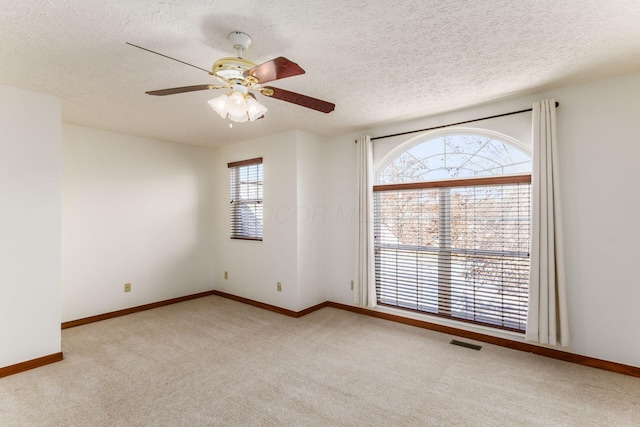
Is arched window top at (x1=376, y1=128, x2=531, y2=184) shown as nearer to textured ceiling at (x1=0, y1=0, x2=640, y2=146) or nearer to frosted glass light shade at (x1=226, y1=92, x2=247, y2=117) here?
textured ceiling at (x1=0, y1=0, x2=640, y2=146)

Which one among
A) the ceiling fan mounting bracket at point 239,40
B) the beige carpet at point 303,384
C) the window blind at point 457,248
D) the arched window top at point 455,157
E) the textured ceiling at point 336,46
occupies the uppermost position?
the textured ceiling at point 336,46

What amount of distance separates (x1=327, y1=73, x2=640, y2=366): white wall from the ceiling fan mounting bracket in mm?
2751

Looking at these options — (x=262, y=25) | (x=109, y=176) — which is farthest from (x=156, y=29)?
(x=109, y=176)

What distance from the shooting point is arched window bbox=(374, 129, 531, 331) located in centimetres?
323

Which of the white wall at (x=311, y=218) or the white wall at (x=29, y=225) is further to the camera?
the white wall at (x=311, y=218)

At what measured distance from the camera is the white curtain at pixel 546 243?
9.29 ft

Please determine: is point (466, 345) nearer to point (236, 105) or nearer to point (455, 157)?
point (455, 157)

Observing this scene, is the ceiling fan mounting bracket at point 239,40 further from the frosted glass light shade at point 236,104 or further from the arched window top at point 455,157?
the arched window top at point 455,157

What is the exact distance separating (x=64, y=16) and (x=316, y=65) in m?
1.54

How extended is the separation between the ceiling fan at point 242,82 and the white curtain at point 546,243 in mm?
2109

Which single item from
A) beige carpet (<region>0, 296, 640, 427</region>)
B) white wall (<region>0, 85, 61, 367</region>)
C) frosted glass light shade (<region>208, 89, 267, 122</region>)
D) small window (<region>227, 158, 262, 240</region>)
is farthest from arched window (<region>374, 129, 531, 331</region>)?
white wall (<region>0, 85, 61, 367</region>)

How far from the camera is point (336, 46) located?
2.12m

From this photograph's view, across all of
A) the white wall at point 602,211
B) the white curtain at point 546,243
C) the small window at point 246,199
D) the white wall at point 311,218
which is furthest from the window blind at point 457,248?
the small window at point 246,199

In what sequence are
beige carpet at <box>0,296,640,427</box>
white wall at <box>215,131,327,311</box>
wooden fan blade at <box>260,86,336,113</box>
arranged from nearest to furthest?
wooden fan blade at <box>260,86,336,113</box>, beige carpet at <box>0,296,640,427</box>, white wall at <box>215,131,327,311</box>
